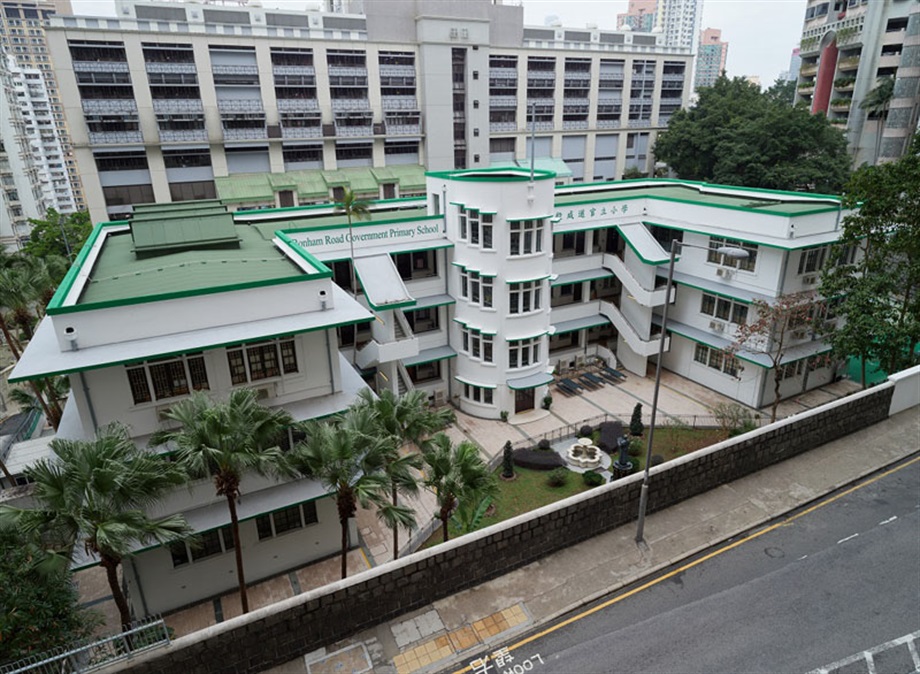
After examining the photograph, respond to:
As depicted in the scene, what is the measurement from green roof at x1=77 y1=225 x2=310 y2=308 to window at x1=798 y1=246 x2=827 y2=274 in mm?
26786

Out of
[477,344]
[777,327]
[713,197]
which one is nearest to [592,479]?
[477,344]

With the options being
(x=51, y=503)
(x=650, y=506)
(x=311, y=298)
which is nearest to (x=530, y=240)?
(x=311, y=298)

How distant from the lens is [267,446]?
15547 mm

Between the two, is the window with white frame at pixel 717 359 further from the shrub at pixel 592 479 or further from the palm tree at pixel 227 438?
the palm tree at pixel 227 438

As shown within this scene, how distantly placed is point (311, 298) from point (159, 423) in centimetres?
650

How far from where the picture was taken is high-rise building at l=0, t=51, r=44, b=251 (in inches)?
2766

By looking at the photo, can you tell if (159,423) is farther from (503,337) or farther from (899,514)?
(899,514)

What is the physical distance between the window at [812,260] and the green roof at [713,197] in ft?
7.59

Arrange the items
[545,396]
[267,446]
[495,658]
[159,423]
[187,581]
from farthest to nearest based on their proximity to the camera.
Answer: [545,396] → [187,581] → [159,423] → [267,446] → [495,658]

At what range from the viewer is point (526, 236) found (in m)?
30.1

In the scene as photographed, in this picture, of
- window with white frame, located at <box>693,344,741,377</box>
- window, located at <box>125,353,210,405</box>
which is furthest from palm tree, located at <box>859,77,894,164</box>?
window, located at <box>125,353,210,405</box>

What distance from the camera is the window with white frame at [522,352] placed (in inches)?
1242

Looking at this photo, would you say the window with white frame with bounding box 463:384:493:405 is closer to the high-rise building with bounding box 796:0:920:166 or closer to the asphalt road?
the asphalt road

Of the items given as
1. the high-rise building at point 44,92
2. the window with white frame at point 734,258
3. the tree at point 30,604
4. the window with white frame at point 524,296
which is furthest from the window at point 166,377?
the high-rise building at point 44,92
